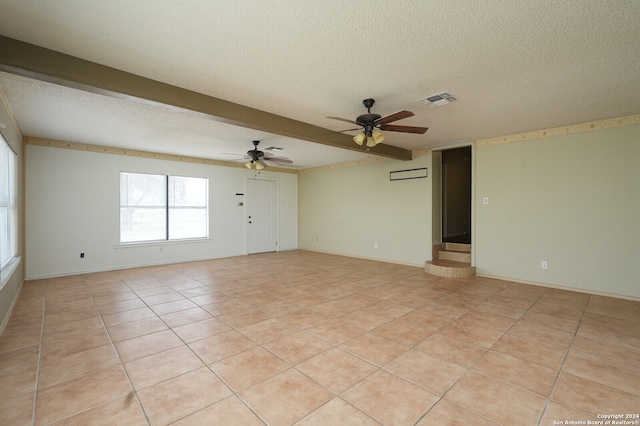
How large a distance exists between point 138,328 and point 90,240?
368cm

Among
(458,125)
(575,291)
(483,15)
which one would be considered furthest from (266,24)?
(575,291)

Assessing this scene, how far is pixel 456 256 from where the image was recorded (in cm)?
598

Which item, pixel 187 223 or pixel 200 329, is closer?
pixel 200 329

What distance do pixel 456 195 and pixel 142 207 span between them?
7404 millimetres

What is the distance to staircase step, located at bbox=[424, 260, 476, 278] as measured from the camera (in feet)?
17.1

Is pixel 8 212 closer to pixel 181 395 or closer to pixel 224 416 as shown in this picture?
pixel 181 395

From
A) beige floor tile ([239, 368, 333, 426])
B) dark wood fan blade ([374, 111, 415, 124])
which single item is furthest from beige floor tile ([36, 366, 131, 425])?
dark wood fan blade ([374, 111, 415, 124])

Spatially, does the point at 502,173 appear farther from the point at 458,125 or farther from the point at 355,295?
the point at 355,295

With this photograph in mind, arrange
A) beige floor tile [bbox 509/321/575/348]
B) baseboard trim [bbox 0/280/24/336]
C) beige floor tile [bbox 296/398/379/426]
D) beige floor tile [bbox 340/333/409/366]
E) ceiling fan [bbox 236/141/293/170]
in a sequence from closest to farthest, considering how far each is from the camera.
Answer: beige floor tile [bbox 296/398/379/426], beige floor tile [bbox 340/333/409/366], beige floor tile [bbox 509/321/575/348], baseboard trim [bbox 0/280/24/336], ceiling fan [bbox 236/141/293/170]

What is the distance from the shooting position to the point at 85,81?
8.13 ft

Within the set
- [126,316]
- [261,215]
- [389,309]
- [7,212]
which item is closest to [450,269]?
[389,309]

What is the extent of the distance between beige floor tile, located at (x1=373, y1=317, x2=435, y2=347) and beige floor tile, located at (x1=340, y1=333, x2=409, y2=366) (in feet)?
0.30

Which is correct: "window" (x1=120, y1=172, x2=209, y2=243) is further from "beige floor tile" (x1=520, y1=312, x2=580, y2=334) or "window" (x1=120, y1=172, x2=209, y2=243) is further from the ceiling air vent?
"beige floor tile" (x1=520, y1=312, x2=580, y2=334)

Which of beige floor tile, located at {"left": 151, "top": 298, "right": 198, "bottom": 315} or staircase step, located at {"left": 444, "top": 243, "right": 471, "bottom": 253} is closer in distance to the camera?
beige floor tile, located at {"left": 151, "top": 298, "right": 198, "bottom": 315}
